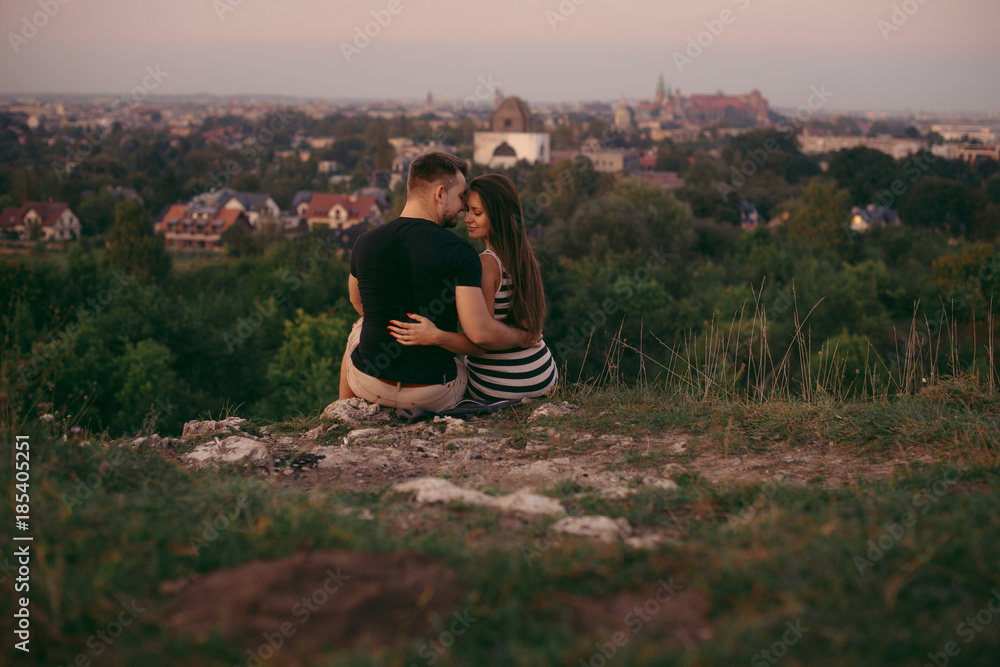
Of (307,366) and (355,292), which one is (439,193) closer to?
(355,292)

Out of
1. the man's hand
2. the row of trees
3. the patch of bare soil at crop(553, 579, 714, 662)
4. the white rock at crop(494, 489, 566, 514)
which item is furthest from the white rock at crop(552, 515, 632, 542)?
the row of trees

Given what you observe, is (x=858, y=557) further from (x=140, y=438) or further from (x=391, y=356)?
(x=140, y=438)

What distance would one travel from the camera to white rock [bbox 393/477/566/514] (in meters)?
2.98

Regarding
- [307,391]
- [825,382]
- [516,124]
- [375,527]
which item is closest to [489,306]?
[375,527]

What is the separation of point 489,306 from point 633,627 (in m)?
2.68

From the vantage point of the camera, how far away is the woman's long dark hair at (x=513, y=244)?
4.48 meters

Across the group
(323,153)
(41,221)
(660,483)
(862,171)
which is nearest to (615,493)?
(660,483)

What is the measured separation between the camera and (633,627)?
199 centimetres

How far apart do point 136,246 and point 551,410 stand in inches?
1285

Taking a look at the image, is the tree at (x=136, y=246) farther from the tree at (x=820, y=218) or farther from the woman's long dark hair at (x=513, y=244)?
the tree at (x=820, y=218)

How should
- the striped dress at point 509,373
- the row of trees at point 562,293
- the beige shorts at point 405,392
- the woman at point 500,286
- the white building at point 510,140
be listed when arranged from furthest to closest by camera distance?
the white building at point 510,140 < the row of trees at point 562,293 < the striped dress at point 509,373 < the beige shorts at point 405,392 < the woman at point 500,286

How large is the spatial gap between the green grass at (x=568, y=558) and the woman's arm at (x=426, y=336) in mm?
1226

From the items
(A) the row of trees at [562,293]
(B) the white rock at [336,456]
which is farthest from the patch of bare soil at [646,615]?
(A) the row of trees at [562,293]

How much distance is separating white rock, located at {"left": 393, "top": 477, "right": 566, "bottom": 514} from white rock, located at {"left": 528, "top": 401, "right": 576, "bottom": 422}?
1.36m
